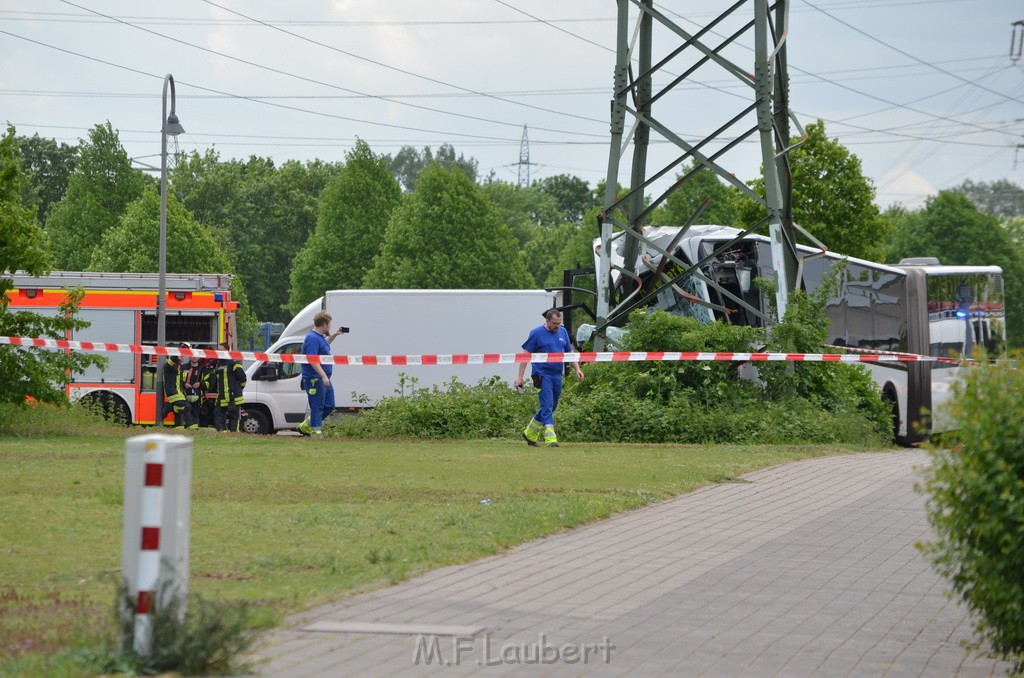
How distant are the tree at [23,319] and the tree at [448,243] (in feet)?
127

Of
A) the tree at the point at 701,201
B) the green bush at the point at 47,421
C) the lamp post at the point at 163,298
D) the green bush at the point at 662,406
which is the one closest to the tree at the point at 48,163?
the tree at the point at 701,201

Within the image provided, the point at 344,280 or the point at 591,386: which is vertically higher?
the point at 344,280

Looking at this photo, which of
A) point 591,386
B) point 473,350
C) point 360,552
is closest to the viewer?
point 360,552

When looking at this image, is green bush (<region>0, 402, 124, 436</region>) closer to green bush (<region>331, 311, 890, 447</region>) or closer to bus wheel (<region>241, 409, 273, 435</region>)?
green bush (<region>331, 311, 890, 447</region>)

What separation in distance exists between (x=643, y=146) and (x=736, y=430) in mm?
5378

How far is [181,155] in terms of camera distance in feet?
275

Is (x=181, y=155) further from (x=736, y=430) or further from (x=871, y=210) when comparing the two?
(x=736, y=430)

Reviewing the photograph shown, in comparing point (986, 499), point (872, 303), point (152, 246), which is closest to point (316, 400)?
point (872, 303)

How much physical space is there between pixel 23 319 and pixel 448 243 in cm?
4070

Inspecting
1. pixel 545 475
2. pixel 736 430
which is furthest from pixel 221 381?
pixel 545 475

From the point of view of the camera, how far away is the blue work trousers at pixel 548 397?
57.6ft

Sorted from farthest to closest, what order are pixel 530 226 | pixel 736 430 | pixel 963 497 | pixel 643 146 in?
pixel 530 226, pixel 643 146, pixel 736 430, pixel 963 497

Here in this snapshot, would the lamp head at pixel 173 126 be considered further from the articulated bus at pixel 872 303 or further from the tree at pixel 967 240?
the tree at pixel 967 240

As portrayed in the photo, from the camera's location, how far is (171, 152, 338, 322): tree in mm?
80312
